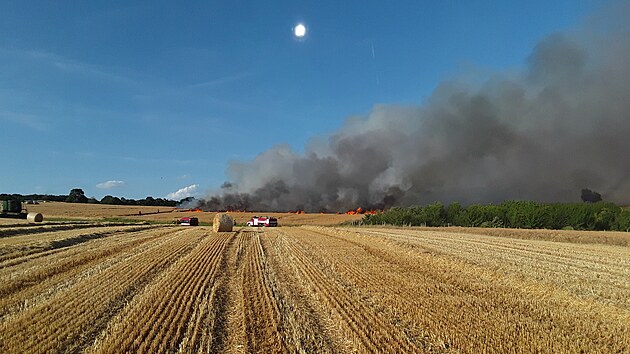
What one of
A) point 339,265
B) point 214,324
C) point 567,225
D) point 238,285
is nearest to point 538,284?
point 339,265

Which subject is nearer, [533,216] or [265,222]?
[533,216]

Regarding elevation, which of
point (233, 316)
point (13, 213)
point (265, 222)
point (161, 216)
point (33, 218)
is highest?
point (13, 213)

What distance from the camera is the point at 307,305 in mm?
10359

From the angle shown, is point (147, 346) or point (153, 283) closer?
point (147, 346)

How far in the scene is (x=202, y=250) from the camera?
22.1 metres

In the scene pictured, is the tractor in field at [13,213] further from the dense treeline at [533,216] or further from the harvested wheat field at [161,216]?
the dense treeline at [533,216]

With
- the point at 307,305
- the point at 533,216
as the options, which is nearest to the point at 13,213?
the point at 307,305

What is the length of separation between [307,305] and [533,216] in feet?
179

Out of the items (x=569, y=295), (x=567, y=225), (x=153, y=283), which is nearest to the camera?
(x=569, y=295)

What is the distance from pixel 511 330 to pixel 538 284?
5063mm

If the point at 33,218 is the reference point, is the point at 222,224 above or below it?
below

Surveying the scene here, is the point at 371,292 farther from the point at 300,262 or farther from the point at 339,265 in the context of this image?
the point at 300,262

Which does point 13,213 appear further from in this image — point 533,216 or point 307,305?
A: point 533,216

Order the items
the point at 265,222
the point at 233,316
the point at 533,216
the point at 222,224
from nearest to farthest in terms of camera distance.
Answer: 1. the point at 233,316
2. the point at 222,224
3. the point at 533,216
4. the point at 265,222
